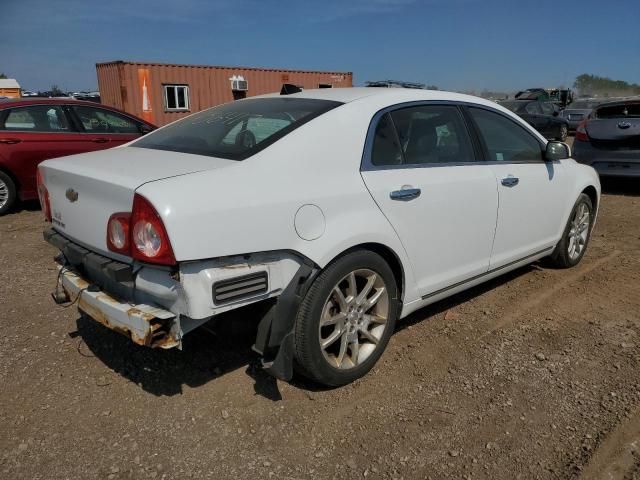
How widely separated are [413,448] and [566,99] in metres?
36.5

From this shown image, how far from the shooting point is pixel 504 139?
3883 mm

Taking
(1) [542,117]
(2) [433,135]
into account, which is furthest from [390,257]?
(1) [542,117]

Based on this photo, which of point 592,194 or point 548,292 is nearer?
point 548,292

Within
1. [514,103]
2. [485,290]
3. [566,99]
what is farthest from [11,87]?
[566,99]

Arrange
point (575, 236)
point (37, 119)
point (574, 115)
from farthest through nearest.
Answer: point (574, 115) → point (37, 119) → point (575, 236)

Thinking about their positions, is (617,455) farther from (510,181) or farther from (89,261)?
(89,261)

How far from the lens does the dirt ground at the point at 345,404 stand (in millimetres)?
2365

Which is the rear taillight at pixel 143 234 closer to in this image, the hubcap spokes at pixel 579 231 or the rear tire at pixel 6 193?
the hubcap spokes at pixel 579 231

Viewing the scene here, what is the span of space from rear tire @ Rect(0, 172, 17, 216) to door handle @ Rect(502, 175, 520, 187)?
6375mm

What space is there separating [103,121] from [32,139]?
3.44ft

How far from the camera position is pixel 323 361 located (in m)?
2.73

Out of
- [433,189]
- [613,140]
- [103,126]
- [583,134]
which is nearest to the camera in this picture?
[433,189]

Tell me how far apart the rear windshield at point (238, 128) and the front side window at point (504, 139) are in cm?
128

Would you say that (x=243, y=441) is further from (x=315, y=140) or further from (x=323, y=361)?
(x=315, y=140)
